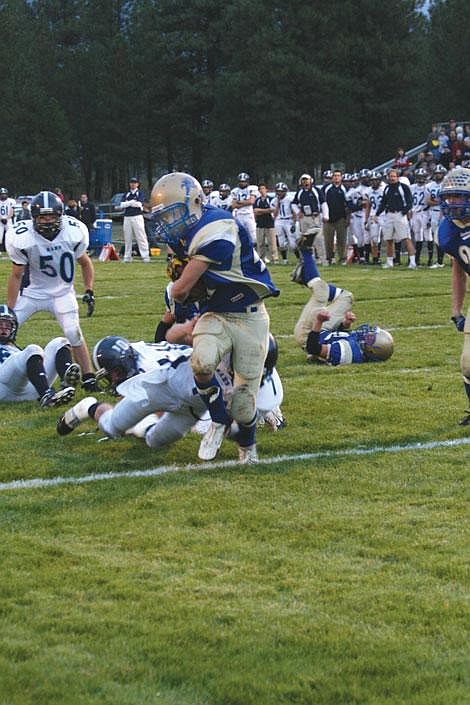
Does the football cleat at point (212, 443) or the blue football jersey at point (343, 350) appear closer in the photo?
the football cleat at point (212, 443)

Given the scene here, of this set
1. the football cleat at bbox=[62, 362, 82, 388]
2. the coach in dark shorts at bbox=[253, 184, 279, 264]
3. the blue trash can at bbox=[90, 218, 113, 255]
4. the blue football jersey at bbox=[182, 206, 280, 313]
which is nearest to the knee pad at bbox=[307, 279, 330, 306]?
the football cleat at bbox=[62, 362, 82, 388]

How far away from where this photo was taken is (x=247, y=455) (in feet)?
21.3

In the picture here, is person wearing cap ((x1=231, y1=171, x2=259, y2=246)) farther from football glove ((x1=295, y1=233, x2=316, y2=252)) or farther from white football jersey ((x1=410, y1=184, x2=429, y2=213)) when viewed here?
football glove ((x1=295, y1=233, x2=316, y2=252))

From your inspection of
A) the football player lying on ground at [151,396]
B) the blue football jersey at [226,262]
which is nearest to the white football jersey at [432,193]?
the football player lying on ground at [151,396]

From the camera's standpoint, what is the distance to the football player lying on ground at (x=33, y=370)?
8.05 m

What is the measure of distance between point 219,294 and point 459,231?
183 cm

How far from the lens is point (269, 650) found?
3865 mm

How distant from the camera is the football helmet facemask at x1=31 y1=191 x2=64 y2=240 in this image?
859 cm

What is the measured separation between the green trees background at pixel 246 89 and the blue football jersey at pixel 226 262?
43.9 m

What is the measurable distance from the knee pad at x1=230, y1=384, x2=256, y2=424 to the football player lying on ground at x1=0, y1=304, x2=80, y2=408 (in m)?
1.82

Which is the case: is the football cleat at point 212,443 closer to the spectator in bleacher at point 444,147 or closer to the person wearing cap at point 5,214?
the person wearing cap at point 5,214

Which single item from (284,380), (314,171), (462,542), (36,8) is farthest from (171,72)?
(462,542)

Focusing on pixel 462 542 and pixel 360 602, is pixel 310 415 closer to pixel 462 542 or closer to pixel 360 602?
pixel 462 542

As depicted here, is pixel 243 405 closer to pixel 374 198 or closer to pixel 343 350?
pixel 343 350
